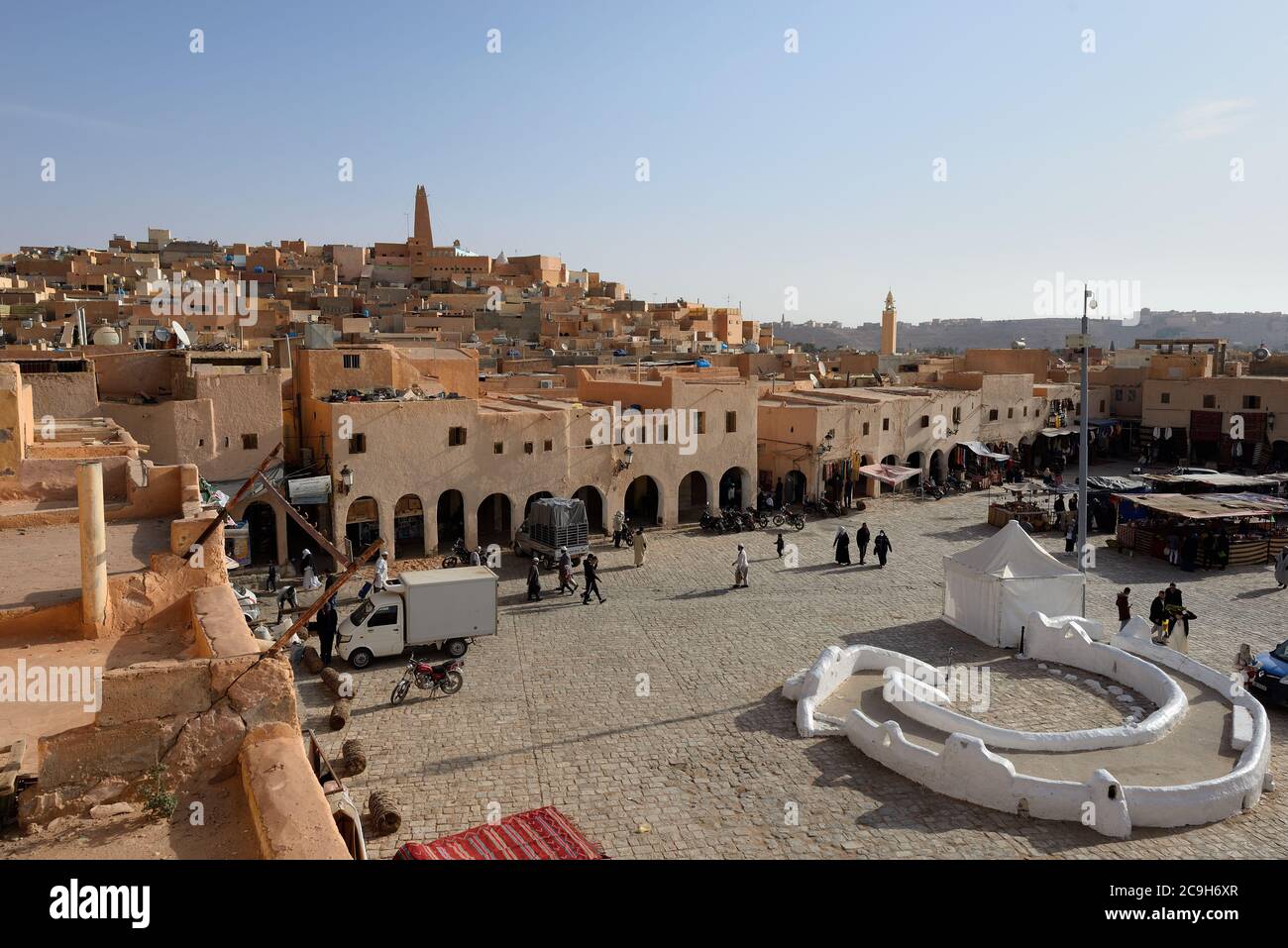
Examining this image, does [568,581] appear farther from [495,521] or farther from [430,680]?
[495,521]

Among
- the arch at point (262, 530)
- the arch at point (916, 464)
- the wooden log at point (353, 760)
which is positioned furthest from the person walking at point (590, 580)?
the arch at point (916, 464)

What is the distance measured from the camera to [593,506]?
2975cm

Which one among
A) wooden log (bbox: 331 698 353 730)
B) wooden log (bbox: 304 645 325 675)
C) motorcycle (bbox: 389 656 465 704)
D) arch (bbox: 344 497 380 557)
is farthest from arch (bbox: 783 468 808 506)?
wooden log (bbox: 331 698 353 730)

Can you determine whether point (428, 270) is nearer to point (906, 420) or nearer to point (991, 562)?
point (906, 420)

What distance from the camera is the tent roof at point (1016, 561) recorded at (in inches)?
671

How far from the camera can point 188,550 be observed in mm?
9789

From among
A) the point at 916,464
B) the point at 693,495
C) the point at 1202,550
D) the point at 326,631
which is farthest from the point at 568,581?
the point at 916,464

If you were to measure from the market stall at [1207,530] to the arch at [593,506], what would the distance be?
566 inches

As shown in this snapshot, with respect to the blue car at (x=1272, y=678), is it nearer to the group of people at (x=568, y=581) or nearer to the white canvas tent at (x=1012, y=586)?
the white canvas tent at (x=1012, y=586)

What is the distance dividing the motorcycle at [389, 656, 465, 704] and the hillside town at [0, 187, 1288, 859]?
0.23 ft

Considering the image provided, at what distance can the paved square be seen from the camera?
10.5 m
